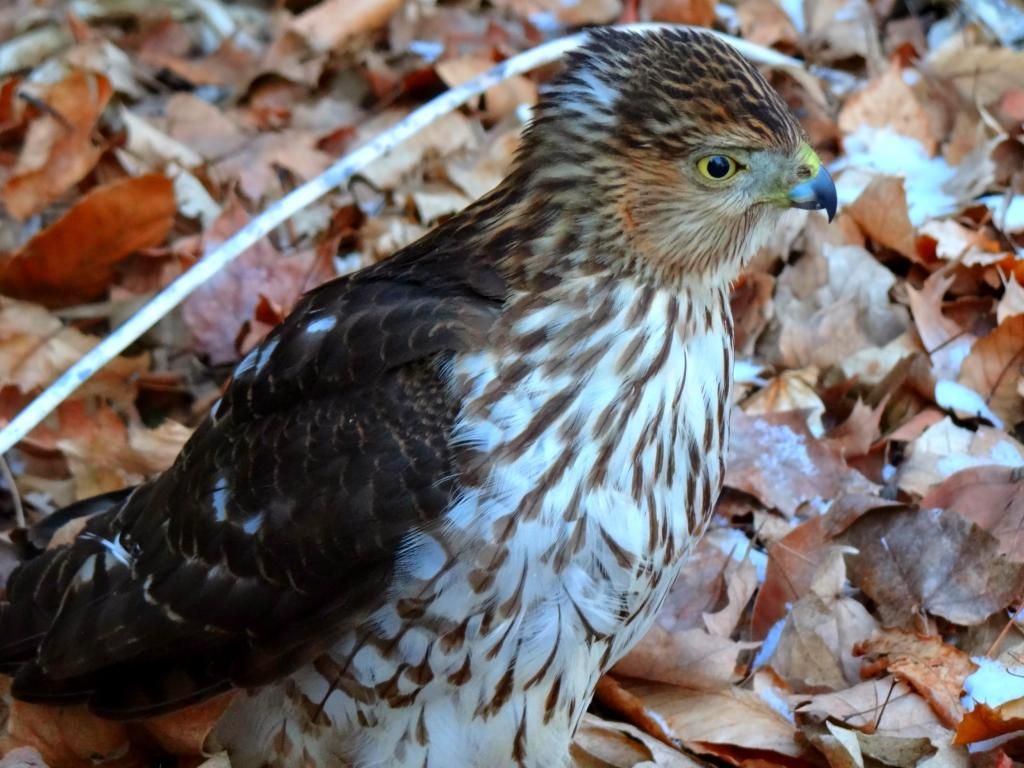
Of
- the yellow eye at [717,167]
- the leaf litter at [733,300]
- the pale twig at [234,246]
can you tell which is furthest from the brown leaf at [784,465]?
the yellow eye at [717,167]

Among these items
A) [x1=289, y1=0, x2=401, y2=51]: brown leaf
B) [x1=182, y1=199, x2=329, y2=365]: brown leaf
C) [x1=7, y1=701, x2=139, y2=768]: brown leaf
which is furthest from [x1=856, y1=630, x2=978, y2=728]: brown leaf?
[x1=289, y1=0, x2=401, y2=51]: brown leaf

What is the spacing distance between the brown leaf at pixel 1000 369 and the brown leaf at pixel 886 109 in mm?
1222

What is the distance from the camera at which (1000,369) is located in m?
3.66

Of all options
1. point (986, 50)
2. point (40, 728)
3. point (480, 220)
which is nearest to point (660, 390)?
point (480, 220)

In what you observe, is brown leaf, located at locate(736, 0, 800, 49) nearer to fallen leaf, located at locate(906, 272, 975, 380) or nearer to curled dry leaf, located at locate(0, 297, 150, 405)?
fallen leaf, located at locate(906, 272, 975, 380)

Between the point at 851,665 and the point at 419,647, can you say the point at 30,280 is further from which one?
the point at 851,665

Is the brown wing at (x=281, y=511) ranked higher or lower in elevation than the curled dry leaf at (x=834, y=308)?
higher

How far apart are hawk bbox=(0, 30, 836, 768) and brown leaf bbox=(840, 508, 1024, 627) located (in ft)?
2.29

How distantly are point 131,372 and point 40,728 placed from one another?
132 centimetres

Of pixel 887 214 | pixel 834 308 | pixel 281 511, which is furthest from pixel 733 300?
pixel 281 511

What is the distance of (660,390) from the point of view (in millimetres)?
2609

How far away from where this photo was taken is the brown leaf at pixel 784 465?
3.53 metres

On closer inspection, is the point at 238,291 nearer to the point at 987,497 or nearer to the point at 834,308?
the point at 834,308

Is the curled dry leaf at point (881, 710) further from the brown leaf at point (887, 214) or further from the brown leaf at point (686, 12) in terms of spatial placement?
the brown leaf at point (686, 12)
